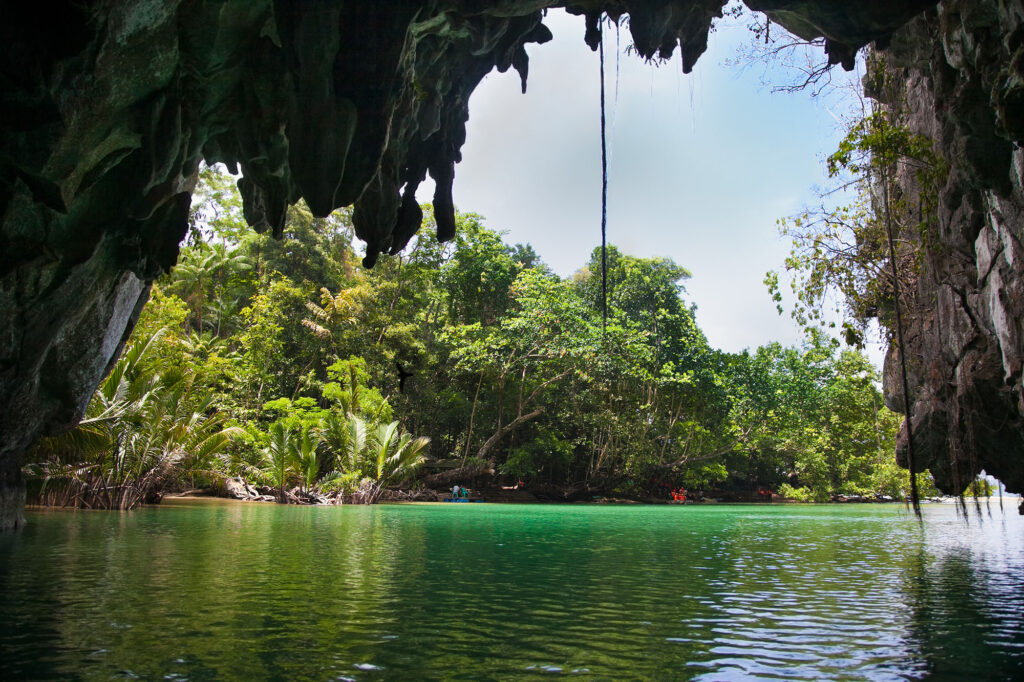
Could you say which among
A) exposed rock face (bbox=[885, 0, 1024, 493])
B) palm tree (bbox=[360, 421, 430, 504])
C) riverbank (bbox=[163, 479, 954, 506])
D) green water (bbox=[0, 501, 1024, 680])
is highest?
exposed rock face (bbox=[885, 0, 1024, 493])

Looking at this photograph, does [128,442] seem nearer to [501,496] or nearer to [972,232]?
[972,232]

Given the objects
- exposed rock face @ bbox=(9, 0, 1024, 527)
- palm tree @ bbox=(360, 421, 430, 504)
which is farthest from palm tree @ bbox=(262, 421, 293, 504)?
exposed rock face @ bbox=(9, 0, 1024, 527)

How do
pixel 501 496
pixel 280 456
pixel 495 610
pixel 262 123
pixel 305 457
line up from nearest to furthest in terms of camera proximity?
1. pixel 495 610
2. pixel 262 123
3. pixel 280 456
4. pixel 305 457
5. pixel 501 496

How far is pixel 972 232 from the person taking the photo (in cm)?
900

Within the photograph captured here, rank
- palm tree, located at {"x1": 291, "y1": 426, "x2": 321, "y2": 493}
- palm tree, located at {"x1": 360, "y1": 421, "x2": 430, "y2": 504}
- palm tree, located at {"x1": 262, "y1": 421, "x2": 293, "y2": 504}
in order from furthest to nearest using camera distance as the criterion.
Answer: palm tree, located at {"x1": 360, "y1": 421, "x2": 430, "y2": 504}
palm tree, located at {"x1": 291, "y1": 426, "x2": 321, "y2": 493}
palm tree, located at {"x1": 262, "y1": 421, "x2": 293, "y2": 504}

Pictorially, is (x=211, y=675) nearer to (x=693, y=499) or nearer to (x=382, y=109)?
(x=382, y=109)

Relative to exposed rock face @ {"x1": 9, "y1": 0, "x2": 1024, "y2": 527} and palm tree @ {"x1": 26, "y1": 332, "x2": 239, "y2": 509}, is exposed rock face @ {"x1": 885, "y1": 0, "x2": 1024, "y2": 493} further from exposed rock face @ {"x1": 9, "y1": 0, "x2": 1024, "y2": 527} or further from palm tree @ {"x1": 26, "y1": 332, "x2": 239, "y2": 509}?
palm tree @ {"x1": 26, "y1": 332, "x2": 239, "y2": 509}

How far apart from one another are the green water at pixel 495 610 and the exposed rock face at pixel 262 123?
2.44 m

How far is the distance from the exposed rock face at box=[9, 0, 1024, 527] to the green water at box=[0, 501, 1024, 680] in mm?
2438

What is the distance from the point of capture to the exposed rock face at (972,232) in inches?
268

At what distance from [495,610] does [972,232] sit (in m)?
8.26

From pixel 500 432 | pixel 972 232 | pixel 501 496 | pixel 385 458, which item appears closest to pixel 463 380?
pixel 500 432

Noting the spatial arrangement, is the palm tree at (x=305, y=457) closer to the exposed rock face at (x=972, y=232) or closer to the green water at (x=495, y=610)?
the green water at (x=495, y=610)

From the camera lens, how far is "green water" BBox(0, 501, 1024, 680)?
11.2 feet
